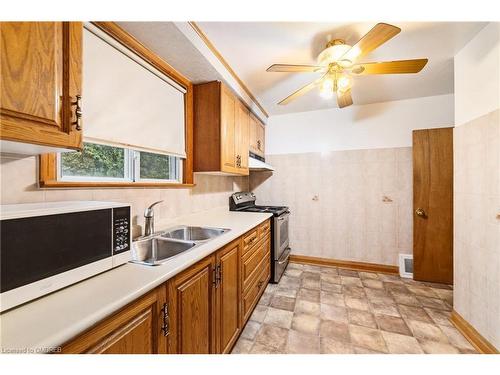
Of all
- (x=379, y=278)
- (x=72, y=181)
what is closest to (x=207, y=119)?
(x=72, y=181)

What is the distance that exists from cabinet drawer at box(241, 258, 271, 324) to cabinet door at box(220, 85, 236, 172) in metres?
1.15

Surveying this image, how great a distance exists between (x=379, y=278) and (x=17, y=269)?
131 inches

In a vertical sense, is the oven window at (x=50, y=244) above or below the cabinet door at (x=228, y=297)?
above

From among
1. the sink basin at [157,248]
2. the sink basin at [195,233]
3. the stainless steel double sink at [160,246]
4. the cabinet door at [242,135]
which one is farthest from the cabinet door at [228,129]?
the sink basin at [157,248]

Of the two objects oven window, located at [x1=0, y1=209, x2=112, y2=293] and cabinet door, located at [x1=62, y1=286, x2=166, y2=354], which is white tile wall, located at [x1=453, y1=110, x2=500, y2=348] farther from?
oven window, located at [x1=0, y1=209, x2=112, y2=293]

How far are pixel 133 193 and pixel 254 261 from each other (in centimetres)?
119

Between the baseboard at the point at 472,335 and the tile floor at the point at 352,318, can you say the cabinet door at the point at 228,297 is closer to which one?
the tile floor at the point at 352,318

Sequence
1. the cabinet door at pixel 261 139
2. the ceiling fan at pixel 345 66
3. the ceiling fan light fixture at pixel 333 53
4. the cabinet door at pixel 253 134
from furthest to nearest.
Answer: the cabinet door at pixel 261 139 → the cabinet door at pixel 253 134 → the ceiling fan light fixture at pixel 333 53 → the ceiling fan at pixel 345 66

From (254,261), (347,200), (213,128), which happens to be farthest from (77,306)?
(347,200)

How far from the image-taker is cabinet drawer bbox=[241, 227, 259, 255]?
1.66 metres

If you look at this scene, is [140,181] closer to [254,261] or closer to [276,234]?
[254,261]

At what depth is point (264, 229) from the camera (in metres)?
2.27

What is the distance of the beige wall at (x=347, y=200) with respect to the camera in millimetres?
2770

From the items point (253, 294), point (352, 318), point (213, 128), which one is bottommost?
point (352, 318)
